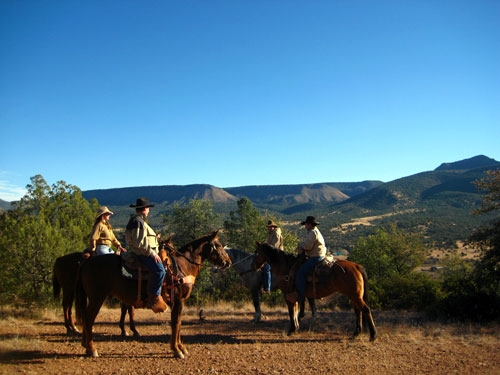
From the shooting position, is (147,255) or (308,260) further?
(308,260)

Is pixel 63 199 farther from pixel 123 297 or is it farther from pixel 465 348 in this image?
pixel 465 348

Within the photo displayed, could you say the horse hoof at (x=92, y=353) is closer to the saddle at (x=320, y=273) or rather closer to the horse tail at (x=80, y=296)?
the horse tail at (x=80, y=296)

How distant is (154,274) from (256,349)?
298cm

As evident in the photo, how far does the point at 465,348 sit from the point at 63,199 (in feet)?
70.0

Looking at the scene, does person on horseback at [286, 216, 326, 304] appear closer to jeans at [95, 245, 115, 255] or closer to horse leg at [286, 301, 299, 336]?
horse leg at [286, 301, 299, 336]

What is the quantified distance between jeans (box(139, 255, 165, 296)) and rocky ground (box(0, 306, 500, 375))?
4.51ft

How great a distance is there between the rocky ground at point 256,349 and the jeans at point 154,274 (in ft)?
4.51

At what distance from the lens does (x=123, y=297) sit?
7.70 m

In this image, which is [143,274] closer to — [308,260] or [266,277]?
[308,260]

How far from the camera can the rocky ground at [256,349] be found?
712 cm

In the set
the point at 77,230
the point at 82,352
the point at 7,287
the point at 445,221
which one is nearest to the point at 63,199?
the point at 77,230

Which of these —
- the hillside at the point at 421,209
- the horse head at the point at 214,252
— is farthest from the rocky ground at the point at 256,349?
the hillside at the point at 421,209

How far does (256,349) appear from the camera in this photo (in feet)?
28.0

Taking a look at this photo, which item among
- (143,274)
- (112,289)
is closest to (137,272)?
(143,274)
